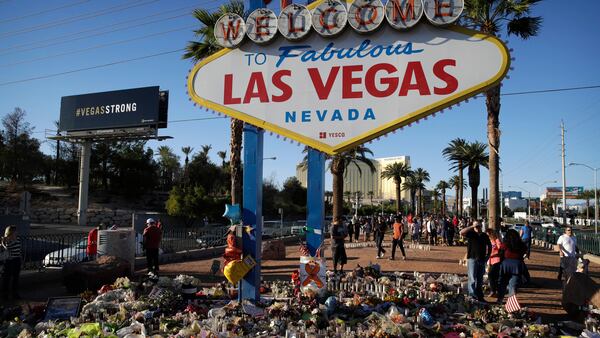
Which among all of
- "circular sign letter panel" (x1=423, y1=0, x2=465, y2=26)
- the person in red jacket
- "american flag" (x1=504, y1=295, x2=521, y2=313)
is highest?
"circular sign letter panel" (x1=423, y1=0, x2=465, y2=26)

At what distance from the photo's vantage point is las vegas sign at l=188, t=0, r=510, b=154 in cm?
659

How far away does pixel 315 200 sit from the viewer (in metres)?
10.7

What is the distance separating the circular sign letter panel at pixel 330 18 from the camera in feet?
23.2

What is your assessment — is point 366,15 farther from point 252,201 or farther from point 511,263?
point 511,263

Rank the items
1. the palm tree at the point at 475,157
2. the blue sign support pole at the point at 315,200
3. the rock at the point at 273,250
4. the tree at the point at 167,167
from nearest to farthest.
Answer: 1. the blue sign support pole at the point at 315,200
2. the rock at the point at 273,250
3. the palm tree at the point at 475,157
4. the tree at the point at 167,167

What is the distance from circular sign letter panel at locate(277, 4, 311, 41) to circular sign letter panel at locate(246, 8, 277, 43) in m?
0.13

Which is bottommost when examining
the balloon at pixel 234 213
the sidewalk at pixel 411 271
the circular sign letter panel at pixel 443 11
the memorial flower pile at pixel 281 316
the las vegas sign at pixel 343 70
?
the sidewalk at pixel 411 271

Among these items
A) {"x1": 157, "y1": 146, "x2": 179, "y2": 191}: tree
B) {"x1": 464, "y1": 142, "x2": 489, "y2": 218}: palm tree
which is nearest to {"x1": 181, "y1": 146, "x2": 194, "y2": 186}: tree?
{"x1": 157, "y1": 146, "x2": 179, "y2": 191}: tree

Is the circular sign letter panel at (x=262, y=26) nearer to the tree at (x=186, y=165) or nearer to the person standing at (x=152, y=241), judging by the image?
the person standing at (x=152, y=241)

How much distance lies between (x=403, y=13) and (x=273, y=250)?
1268cm

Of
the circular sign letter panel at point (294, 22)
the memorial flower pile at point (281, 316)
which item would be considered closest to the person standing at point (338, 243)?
the memorial flower pile at point (281, 316)

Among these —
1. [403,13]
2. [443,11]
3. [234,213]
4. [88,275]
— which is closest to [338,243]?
[234,213]

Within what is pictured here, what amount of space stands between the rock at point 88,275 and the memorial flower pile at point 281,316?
160cm

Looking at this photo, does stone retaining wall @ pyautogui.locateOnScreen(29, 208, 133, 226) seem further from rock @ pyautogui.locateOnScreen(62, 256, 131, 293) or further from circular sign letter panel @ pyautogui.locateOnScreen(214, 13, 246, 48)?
circular sign letter panel @ pyautogui.locateOnScreen(214, 13, 246, 48)
